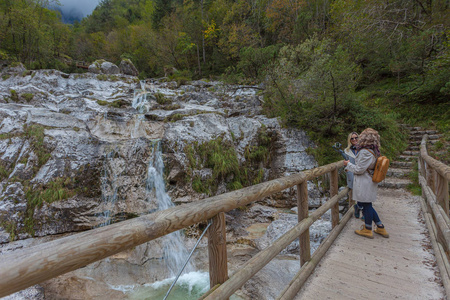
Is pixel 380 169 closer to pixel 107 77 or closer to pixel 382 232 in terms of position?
pixel 382 232

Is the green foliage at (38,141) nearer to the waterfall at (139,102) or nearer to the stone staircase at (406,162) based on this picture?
the waterfall at (139,102)

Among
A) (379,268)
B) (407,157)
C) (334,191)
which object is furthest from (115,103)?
(407,157)

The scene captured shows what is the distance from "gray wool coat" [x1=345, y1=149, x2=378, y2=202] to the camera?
3.40 m

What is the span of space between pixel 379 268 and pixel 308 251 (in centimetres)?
96

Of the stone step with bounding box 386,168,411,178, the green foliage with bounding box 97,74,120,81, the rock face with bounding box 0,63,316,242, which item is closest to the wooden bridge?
the stone step with bounding box 386,168,411,178

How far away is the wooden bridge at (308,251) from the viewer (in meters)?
0.88

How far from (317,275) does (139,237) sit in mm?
2518

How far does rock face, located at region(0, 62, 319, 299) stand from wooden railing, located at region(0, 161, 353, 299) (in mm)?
4268

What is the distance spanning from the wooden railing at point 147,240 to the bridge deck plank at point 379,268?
0.29m

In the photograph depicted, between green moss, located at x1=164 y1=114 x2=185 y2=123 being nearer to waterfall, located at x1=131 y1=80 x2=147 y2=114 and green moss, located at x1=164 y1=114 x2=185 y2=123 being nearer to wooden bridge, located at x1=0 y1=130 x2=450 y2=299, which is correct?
waterfall, located at x1=131 y1=80 x2=147 y2=114

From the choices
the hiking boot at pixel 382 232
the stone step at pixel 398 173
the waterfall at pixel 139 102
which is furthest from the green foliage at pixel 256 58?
the hiking boot at pixel 382 232

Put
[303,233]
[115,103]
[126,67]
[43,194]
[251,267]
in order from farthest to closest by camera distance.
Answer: [126,67], [115,103], [43,194], [303,233], [251,267]

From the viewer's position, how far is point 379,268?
9.17 feet

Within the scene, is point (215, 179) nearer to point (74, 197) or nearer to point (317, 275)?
point (74, 197)
